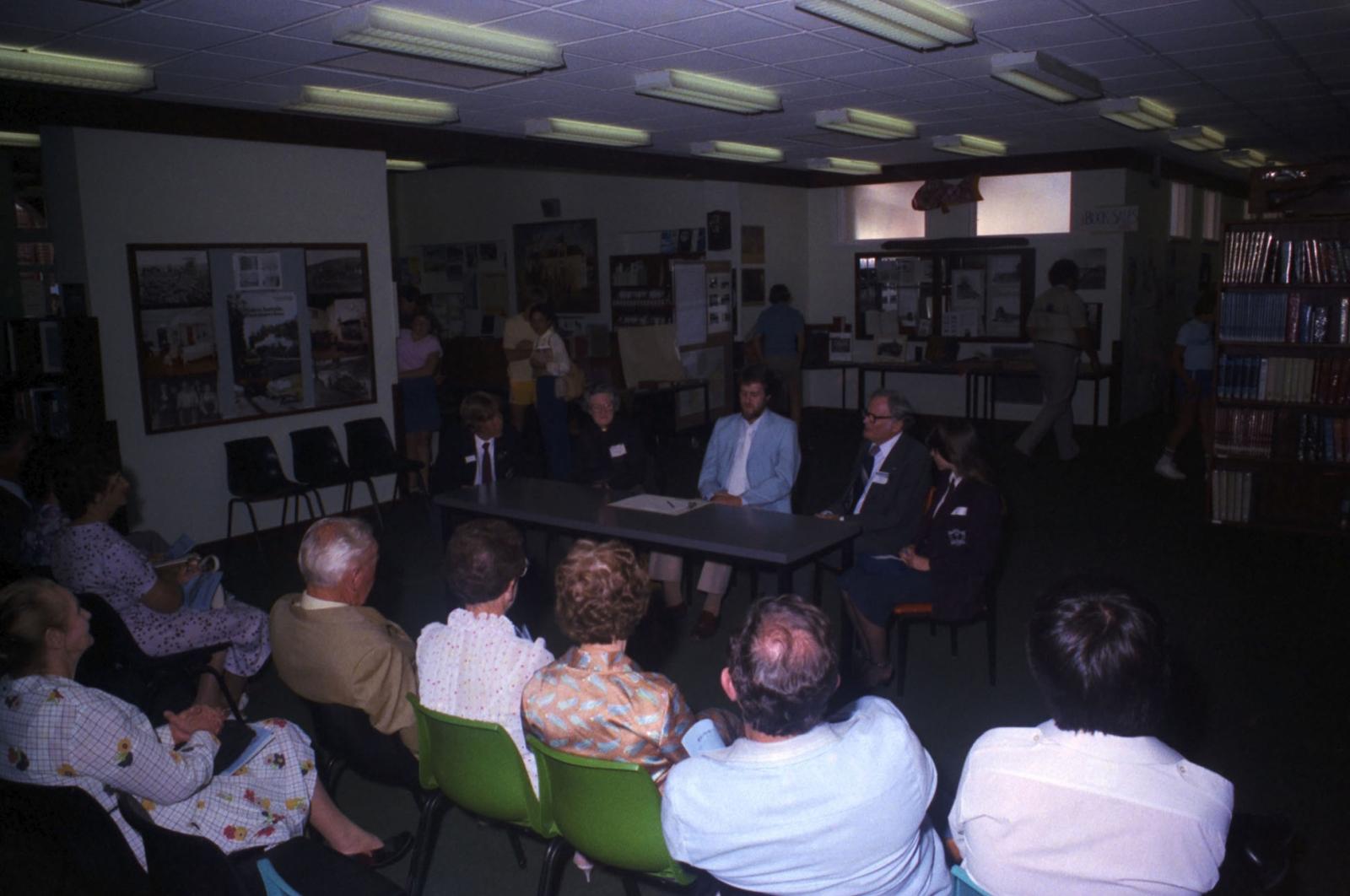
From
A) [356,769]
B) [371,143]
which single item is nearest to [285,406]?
[371,143]

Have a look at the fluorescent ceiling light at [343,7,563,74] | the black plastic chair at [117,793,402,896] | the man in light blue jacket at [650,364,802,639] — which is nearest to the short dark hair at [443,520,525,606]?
the black plastic chair at [117,793,402,896]

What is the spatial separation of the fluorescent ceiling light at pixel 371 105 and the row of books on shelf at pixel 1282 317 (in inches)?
207

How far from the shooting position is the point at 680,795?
1885 millimetres

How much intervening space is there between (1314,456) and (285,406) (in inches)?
272

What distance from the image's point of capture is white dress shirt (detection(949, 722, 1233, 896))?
66.9 inches

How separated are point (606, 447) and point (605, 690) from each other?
3197 millimetres

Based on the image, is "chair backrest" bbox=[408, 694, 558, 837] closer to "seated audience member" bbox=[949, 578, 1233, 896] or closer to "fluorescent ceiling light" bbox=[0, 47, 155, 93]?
"seated audience member" bbox=[949, 578, 1233, 896]

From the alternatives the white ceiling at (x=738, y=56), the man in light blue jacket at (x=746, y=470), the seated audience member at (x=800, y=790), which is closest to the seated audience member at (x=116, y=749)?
the seated audience member at (x=800, y=790)

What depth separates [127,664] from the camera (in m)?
3.45

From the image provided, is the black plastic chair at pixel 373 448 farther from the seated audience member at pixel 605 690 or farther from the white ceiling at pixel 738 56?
the seated audience member at pixel 605 690

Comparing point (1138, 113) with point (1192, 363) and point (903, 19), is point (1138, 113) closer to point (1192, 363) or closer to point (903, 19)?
point (1192, 363)

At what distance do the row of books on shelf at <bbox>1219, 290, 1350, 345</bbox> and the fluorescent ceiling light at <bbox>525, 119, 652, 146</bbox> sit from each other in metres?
4.44

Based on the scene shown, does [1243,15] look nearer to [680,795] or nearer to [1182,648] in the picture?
[1182,648]

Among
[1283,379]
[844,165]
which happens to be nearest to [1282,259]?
[1283,379]
